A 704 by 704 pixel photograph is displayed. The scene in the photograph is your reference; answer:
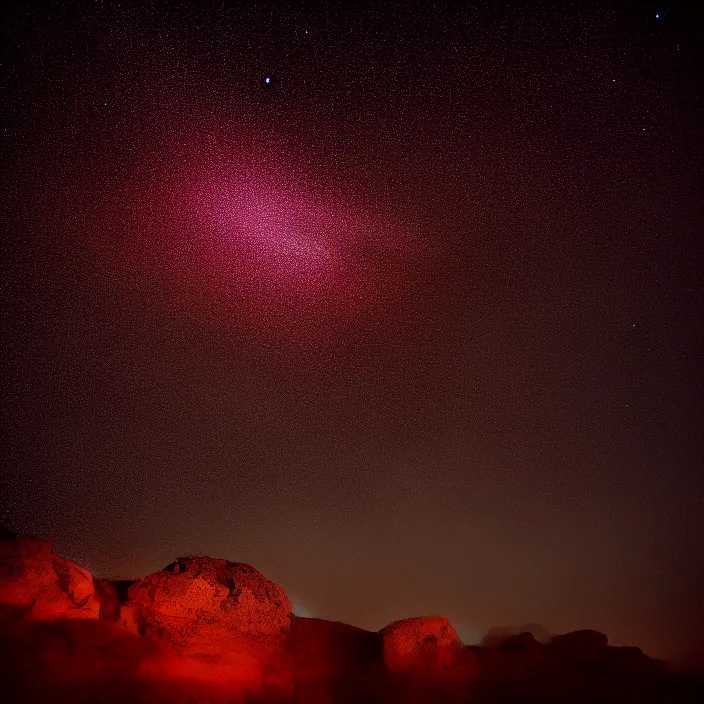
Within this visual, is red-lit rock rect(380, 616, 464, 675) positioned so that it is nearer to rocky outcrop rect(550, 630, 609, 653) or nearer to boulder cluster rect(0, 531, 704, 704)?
boulder cluster rect(0, 531, 704, 704)

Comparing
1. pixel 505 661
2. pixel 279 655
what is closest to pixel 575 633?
pixel 505 661

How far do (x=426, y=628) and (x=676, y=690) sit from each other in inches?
266

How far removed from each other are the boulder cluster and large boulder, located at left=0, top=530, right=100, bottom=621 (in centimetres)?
3

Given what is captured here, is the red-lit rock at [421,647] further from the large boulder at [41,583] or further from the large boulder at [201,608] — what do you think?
the large boulder at [41,583]

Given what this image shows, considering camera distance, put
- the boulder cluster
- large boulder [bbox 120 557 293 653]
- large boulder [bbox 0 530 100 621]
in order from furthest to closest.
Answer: large boulder [bbox 120 557 293 653] → large boulder [bbox 0 530 100 621] → the boulder cluster

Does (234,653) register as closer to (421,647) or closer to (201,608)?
(201,608)

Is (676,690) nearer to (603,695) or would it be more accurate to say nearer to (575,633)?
(603,695)

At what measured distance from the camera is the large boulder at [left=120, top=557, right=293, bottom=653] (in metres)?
16.2

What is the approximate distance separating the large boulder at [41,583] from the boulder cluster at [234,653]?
31 mm

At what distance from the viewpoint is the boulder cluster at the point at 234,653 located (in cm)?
1434

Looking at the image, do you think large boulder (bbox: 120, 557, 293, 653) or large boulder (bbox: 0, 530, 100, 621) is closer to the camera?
large boulder (bbox: 0, 530, 100, 621)

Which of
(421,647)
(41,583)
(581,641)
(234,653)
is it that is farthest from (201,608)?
(581,641)

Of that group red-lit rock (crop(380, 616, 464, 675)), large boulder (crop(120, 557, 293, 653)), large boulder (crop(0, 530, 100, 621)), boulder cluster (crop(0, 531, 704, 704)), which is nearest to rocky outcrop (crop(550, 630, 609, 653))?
boulder cluster (crop(0, 531, 704, 704))

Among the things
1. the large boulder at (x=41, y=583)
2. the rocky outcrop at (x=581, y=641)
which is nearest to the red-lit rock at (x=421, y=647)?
the rocky outcrop at (x=581, y=641)
